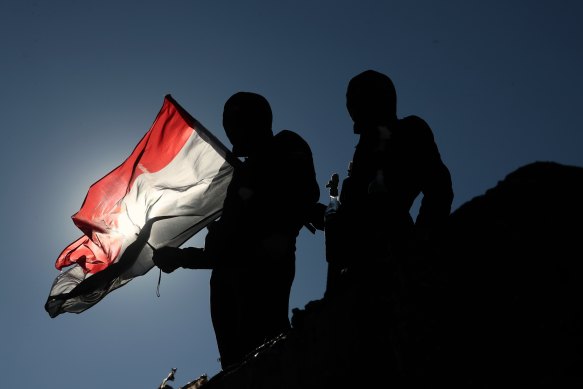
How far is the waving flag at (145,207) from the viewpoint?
Answer: 477cm

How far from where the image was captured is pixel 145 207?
518cm

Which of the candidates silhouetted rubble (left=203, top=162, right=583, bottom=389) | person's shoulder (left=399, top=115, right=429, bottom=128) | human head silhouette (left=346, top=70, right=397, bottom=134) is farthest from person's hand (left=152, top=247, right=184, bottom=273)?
silhouetted rubble (left=203, top=162, right=583, bottom=389)

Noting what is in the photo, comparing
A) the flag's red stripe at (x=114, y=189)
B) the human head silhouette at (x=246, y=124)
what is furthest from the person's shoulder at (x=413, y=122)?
the flag's red stripe at (x=114, y=189)

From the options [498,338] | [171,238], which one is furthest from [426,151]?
[171,238]

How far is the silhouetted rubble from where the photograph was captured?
1389 millimetres

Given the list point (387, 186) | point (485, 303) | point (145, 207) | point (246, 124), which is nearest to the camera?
point (485, 303)

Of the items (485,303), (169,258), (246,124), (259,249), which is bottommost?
(485,303)

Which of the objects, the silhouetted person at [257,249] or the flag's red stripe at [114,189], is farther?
the flag's red stripe at [114,189]

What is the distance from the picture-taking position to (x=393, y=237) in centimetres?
201

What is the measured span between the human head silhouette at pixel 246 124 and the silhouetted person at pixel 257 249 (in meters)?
0.16

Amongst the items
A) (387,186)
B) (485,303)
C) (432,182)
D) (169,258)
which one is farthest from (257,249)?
(485,303)

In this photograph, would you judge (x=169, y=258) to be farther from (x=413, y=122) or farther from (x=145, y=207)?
(x=413, y=122)

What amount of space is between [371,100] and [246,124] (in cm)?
111

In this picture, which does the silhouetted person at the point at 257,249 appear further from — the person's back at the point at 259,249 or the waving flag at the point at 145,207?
the waving flag at the point at 145,207
